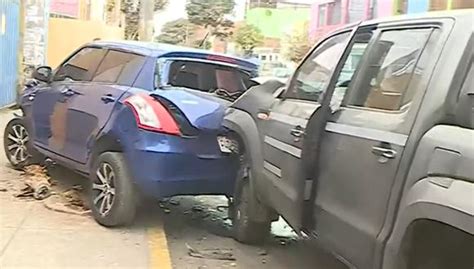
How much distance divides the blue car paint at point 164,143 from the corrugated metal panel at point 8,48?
372 inches

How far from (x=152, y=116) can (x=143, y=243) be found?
115cm


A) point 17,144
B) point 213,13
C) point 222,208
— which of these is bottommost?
point 222,208

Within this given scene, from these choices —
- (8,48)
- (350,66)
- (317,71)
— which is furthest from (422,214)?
(8,48)

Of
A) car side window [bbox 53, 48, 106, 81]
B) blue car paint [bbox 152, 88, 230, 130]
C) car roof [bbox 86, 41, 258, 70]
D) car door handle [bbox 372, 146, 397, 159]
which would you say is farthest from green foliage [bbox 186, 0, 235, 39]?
car door handle [bbox 372, 146, 397, 159]

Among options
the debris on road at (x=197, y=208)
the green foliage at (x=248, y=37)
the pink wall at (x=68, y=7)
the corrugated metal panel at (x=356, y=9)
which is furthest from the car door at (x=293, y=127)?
the pink wall at (x=68, y=7)

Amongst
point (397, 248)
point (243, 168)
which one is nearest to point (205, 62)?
point (243, 168)

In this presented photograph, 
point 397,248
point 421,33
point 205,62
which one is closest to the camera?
Result: point 397,248

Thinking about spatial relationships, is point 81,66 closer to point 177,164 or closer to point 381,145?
point 177,164

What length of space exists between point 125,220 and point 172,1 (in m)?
32.2

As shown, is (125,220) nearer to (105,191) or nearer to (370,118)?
(105,191)

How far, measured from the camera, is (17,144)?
9.43m

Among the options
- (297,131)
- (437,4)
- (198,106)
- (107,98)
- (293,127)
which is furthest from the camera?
(437,4)

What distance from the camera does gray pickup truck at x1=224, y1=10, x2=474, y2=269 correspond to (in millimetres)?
3641

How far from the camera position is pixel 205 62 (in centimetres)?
759
